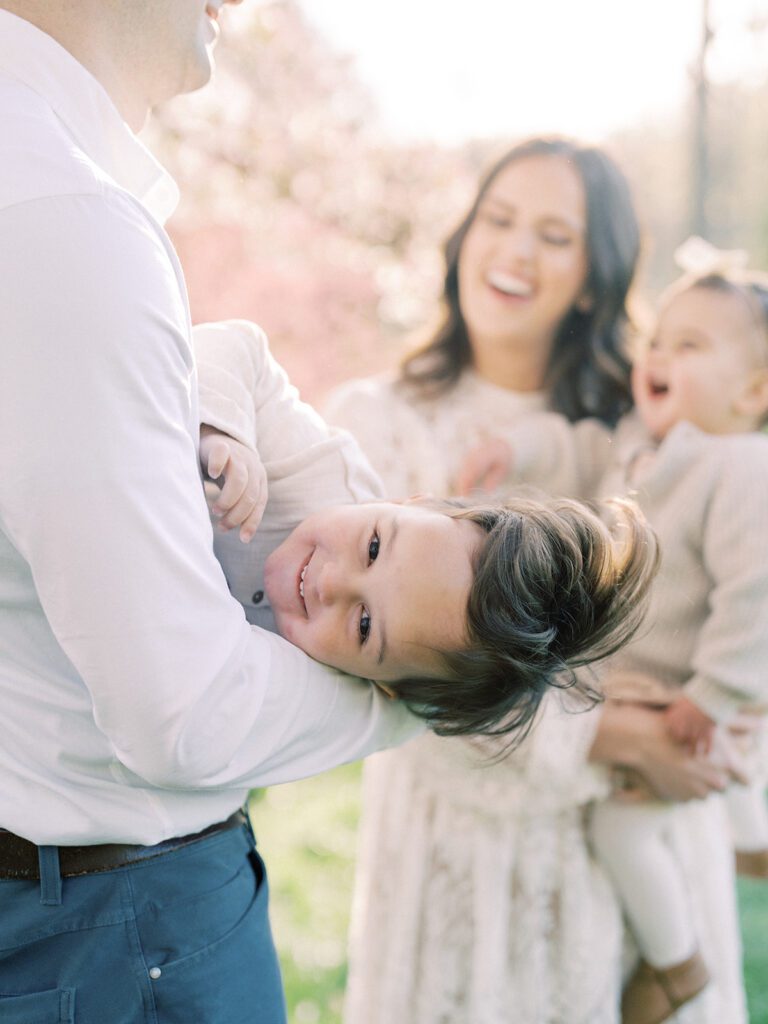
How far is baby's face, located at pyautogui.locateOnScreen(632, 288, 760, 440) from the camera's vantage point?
205cm

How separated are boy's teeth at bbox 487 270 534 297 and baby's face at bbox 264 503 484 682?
101 centimetres

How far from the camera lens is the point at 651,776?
189cm

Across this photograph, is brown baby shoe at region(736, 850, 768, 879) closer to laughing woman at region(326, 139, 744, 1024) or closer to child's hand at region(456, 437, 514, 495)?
laughing woman at region(326, 139, 744, 1024)

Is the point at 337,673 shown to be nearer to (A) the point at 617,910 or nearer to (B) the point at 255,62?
(A) the point at 617,910

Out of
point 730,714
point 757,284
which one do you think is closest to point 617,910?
point 730,714

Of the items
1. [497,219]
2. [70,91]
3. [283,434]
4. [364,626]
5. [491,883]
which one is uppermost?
[70,91]

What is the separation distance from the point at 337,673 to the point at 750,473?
1.06m

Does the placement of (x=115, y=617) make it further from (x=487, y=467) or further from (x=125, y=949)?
(x=487, y=467)

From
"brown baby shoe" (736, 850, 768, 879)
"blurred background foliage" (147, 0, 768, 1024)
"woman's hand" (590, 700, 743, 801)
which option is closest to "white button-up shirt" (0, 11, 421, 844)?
"woman's hand" (590, 700, 743, 801)

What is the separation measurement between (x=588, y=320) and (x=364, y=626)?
50.0 inches

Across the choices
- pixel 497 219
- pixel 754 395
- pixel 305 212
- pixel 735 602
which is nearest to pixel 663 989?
pixel 735 602

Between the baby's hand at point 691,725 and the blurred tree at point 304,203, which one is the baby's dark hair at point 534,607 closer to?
the baby's hand at point 691,725

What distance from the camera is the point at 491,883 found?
197 cm

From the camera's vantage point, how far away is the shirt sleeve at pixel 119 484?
32.3 inches
